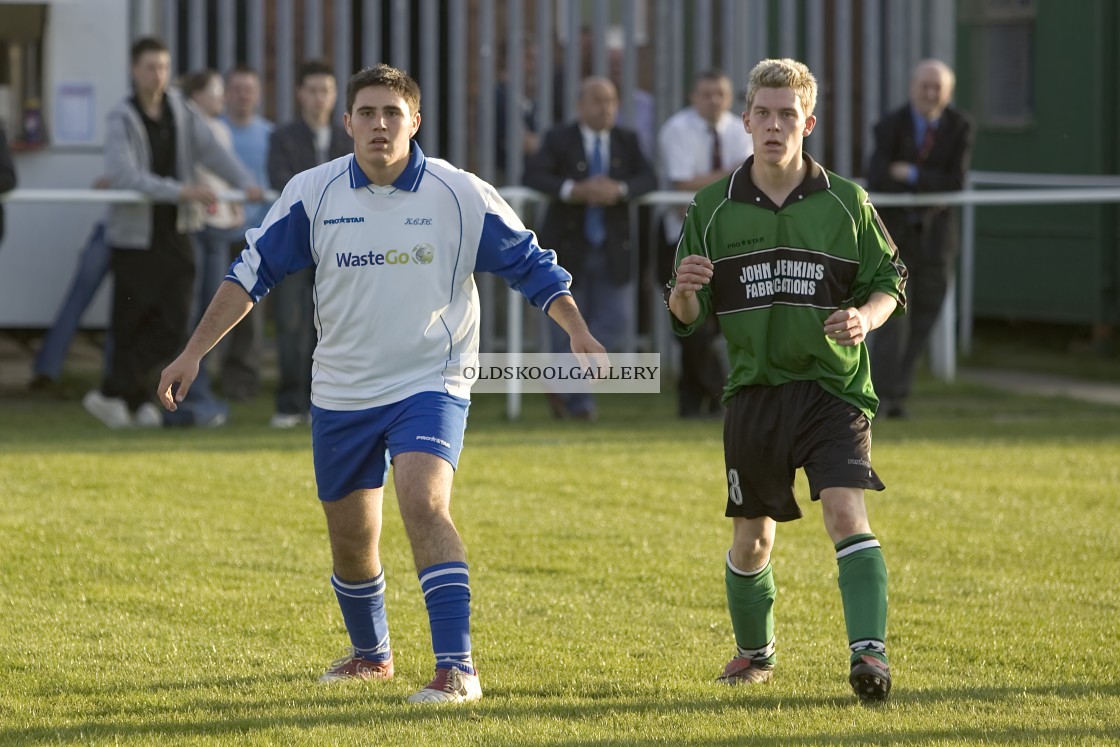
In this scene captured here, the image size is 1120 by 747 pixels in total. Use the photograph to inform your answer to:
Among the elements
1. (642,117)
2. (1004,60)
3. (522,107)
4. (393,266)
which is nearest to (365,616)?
(393,266)

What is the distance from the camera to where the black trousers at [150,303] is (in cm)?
1200

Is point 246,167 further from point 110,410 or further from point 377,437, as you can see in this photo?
point 377,437

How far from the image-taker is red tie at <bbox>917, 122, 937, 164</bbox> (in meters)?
12.9

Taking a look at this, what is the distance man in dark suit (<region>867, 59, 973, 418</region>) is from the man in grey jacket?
4.23 m

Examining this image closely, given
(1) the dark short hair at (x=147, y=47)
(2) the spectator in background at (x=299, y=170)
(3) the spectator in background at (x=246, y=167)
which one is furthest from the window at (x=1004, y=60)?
(1) the dark short hair at (x=147, y=47)

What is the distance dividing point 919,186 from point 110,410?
553 centimetres

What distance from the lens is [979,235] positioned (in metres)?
19.5

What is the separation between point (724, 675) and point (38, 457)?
5730 mm

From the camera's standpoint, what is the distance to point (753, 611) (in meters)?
5.96

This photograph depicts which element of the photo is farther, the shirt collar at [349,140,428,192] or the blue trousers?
the blue trousers

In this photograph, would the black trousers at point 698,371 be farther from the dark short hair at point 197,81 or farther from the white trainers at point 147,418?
the dark short hair at point 197,81

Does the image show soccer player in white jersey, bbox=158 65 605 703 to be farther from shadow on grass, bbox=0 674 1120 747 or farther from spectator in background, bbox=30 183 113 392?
spectator in background, bbox=30 183 113 392

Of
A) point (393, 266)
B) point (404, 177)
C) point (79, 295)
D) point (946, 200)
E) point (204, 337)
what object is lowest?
point (79, 295)

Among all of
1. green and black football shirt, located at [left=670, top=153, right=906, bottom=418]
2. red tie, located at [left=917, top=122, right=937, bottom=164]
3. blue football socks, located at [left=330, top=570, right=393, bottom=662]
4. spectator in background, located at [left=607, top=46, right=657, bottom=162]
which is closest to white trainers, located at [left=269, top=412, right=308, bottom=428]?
spectator in background, located at [left=607, top=46, right=657, bottom=162]
